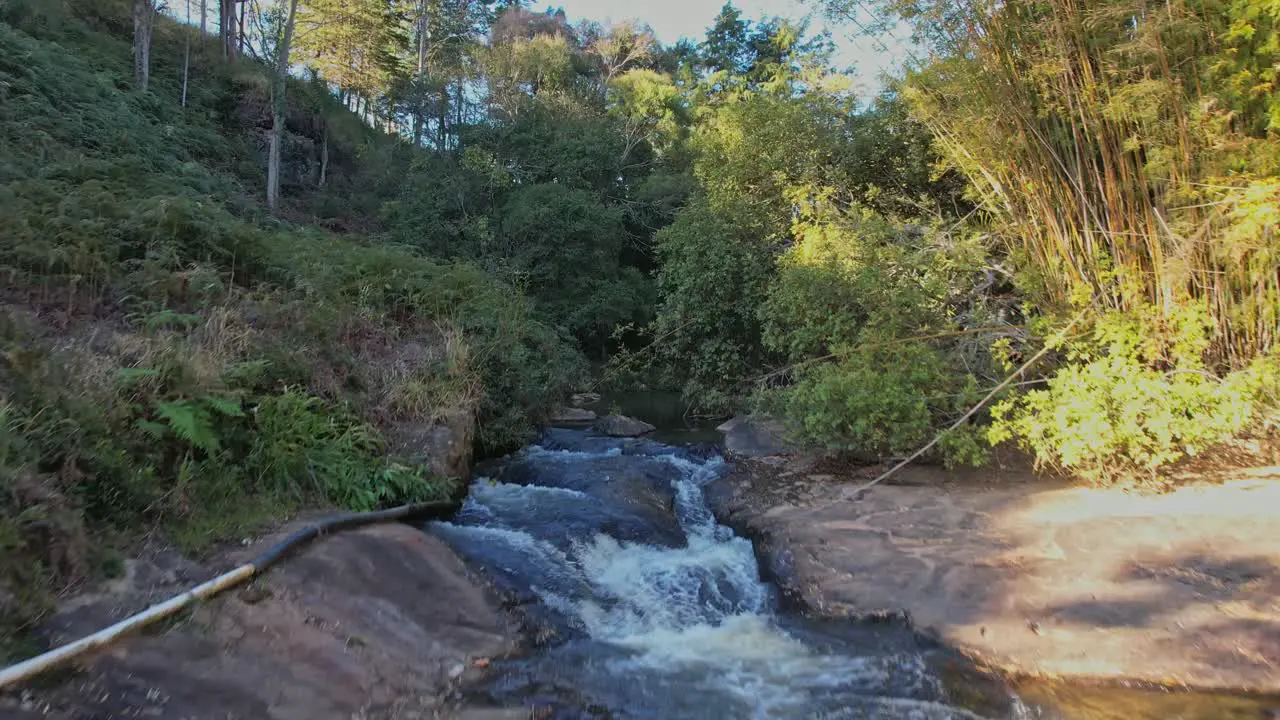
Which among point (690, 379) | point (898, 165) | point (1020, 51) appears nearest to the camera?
point (1020, 51)

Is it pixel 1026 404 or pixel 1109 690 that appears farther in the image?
pixel 1026 404

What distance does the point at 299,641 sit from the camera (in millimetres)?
3645

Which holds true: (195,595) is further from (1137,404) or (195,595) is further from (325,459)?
(1137,404)

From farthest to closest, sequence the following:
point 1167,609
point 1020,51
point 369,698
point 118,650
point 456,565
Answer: point 1020,51 < point 456,565 < point 1167,609 < point 369,698 < point 118,650

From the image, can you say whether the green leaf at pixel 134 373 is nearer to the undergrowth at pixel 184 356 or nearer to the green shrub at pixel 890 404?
the undergrowth at pixel 184 356

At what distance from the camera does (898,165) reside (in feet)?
37.4

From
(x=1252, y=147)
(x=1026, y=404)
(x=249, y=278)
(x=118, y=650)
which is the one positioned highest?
(x=1252, y=147)

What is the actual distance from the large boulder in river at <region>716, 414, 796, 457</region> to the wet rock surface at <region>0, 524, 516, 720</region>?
450 centimetres

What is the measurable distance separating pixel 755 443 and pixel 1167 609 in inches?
206

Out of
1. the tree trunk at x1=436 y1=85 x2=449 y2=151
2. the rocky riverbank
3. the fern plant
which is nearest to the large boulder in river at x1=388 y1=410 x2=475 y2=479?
the fern plant

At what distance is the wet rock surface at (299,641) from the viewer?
3.01 metres

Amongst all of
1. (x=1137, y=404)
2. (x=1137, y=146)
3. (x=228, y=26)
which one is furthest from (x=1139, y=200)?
(x=228, y=26)

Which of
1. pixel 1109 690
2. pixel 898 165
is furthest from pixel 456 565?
pixel 898 165

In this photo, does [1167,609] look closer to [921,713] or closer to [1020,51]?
[921,713]
